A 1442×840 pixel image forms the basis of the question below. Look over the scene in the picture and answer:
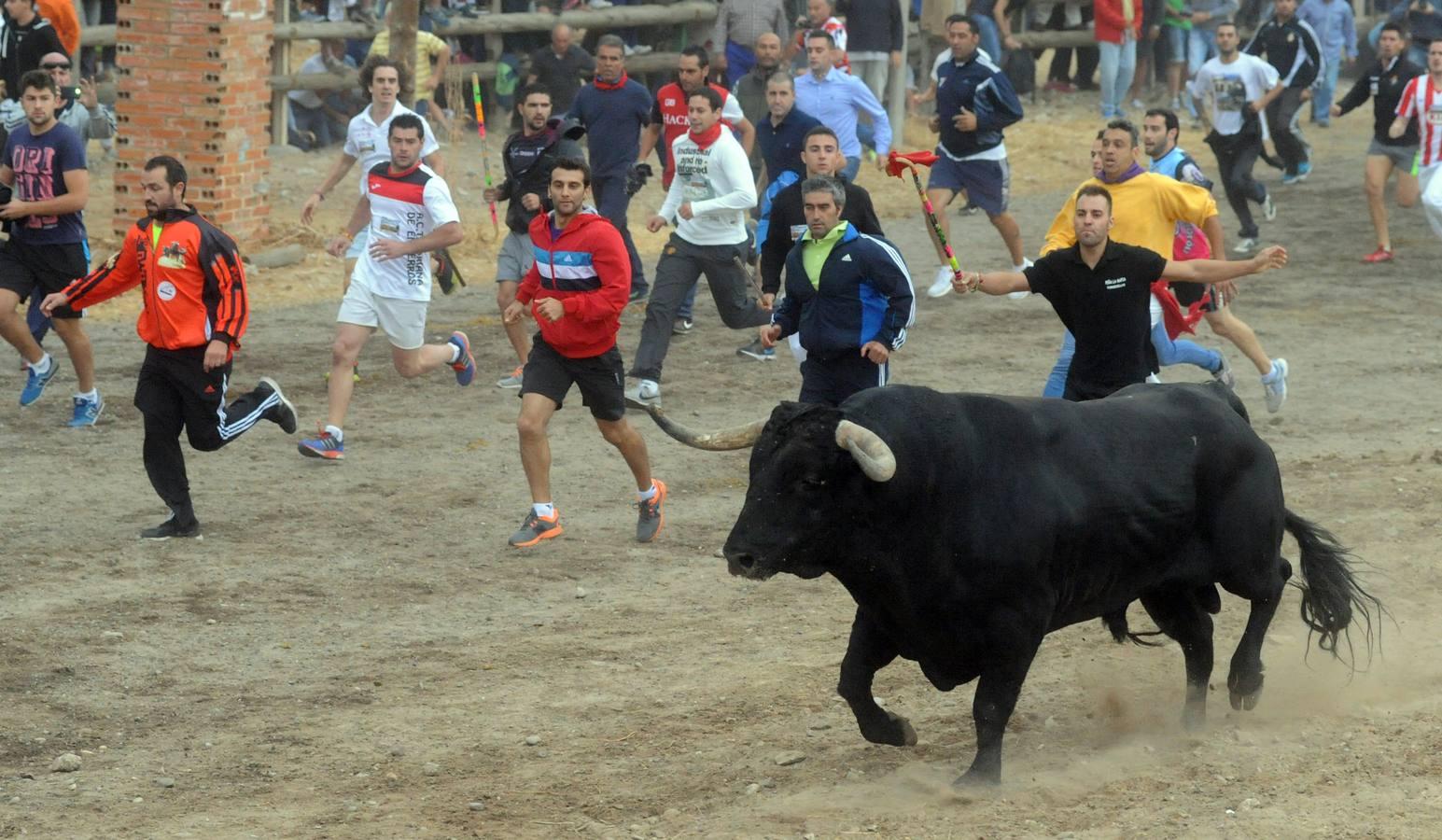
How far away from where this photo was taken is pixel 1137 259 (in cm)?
843

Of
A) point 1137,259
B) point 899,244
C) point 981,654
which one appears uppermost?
point 1137,259

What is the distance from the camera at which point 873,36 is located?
20.9 m

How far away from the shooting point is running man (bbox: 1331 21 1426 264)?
52.3ft

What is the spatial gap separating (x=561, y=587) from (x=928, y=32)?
1577 centimetres

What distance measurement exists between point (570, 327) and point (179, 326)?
185 centimetres

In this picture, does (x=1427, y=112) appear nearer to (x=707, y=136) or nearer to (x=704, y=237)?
(x=707, y=136)

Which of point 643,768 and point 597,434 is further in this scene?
point 597,434

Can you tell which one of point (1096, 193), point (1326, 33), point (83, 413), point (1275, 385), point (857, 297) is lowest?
point (83, 413)

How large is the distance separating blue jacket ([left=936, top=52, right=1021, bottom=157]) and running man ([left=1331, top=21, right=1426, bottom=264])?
→ 9.99ft

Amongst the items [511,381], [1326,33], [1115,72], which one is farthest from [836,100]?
[1326,33]

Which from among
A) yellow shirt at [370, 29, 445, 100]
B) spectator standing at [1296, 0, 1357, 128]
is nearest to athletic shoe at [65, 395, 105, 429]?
yellow shirt at [370, 29, 445, 100]

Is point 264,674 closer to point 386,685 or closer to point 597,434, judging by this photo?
point 386,685

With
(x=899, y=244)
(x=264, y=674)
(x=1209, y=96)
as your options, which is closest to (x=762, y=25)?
(x=899, y=244)

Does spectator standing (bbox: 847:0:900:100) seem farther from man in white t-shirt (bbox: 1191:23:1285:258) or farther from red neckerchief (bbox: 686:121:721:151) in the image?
red neckerchief (bbox: 686:121:721:151)
